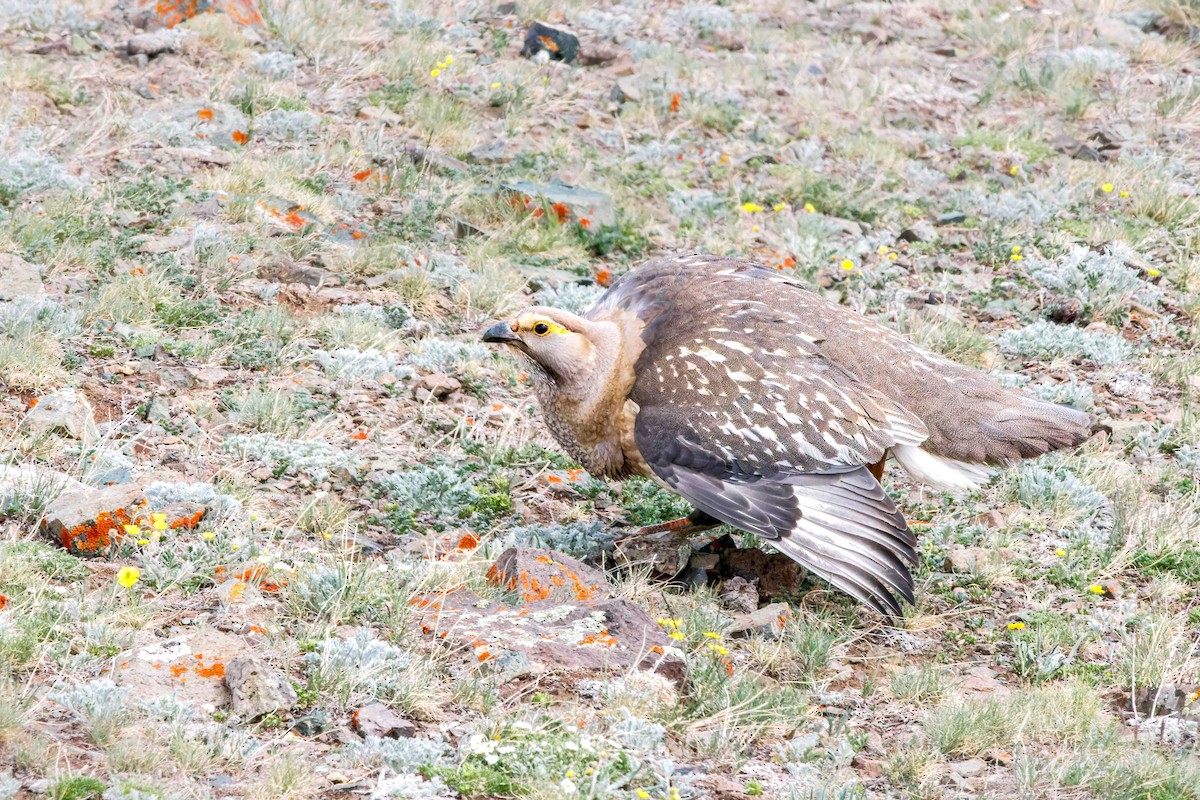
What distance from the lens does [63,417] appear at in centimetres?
705

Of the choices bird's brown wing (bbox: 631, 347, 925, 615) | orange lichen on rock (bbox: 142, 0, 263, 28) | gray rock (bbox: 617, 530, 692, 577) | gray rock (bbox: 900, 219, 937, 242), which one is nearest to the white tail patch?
bird's brown wing (bbox: 631, 347, 925, 615)

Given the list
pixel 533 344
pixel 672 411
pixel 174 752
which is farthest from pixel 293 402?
pixel 174 752

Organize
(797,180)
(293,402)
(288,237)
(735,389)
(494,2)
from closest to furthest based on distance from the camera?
(735,389), (293,402), (288,237), (797,180), (494,2)

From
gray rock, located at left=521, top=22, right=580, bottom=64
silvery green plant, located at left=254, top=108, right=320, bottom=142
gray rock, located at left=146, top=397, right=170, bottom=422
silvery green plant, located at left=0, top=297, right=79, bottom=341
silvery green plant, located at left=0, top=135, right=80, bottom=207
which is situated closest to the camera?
gray rock, located at left=146, top=397, right=170, bottom=422

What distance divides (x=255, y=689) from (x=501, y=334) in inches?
95.4

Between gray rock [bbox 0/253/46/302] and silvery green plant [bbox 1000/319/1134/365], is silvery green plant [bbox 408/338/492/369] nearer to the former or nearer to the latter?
gray rock [bbox 0/253/46/302]

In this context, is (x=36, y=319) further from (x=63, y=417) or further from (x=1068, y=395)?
(x=1068, y=395)

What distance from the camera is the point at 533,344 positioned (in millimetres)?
6836

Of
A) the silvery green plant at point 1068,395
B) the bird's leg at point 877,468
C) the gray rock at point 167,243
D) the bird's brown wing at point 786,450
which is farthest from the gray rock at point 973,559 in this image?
the gray rock at point 167,243

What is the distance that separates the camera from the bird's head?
6.80m

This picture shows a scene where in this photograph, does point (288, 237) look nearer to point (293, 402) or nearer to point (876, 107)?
point (293, 402)

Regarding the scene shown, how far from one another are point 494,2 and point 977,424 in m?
8.75

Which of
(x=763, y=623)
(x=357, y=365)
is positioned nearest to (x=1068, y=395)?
(x=763, y=623)

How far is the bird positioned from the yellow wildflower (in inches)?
83.1
